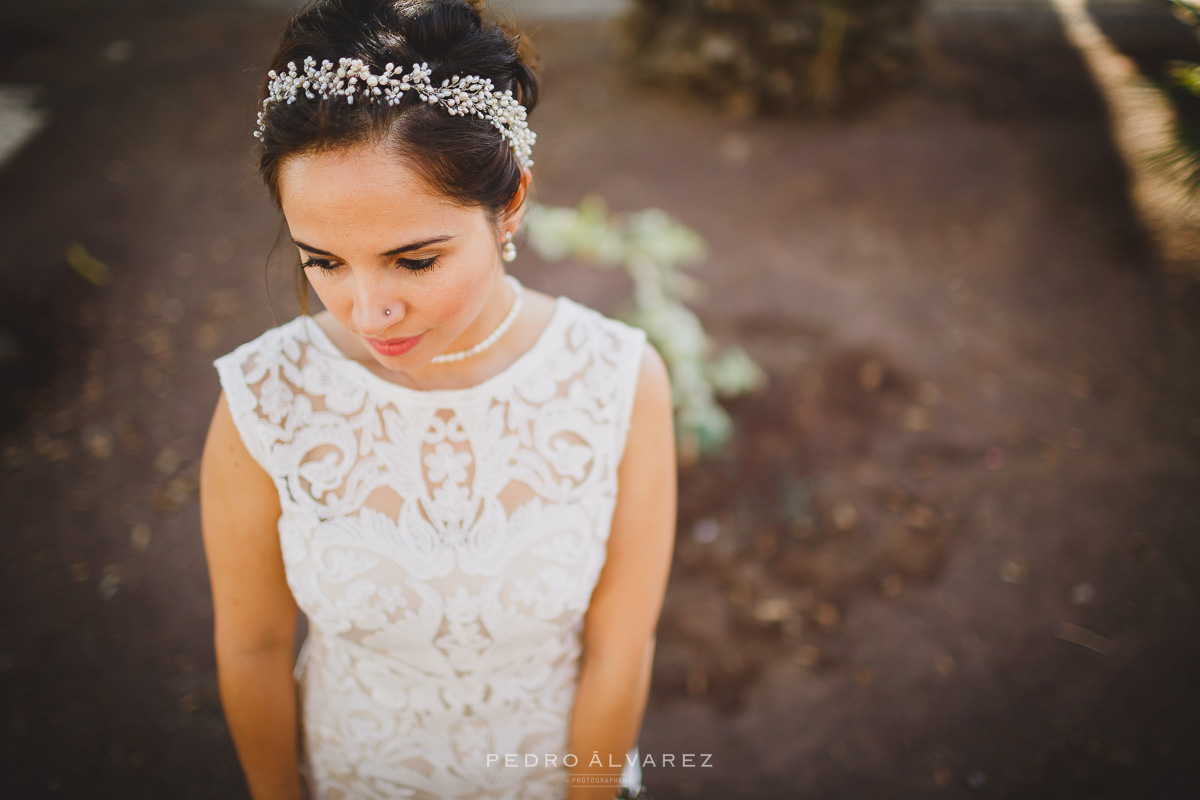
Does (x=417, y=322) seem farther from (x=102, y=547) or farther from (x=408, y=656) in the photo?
(x=102, y=547)

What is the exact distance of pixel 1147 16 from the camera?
565 cm

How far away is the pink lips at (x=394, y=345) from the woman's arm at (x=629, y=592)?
1.91 ft

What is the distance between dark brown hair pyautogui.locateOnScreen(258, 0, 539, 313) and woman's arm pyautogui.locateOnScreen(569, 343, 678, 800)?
2.15 feet

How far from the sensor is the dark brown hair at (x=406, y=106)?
120cm

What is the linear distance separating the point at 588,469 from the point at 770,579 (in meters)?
2.06

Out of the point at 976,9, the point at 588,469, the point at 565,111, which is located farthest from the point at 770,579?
the point at 976,9

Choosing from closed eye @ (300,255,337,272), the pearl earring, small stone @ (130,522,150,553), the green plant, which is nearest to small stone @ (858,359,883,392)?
the green plant

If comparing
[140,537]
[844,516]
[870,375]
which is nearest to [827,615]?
[844,516]

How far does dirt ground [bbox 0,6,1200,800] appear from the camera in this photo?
2834 mm

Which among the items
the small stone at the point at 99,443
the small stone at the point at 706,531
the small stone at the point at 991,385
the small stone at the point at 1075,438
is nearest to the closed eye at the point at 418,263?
the small stone at the point at 706,531

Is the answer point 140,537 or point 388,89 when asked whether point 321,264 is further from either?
point 140,537

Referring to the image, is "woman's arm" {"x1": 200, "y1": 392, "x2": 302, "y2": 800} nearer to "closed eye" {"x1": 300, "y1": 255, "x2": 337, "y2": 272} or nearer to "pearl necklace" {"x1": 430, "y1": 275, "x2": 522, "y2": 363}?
"closed eye" {"x1": 300, "y1": 255, "x2": 337, "y2": 272}

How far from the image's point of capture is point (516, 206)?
1.50 metres

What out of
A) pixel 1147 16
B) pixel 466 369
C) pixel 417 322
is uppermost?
pixel 1147 16
